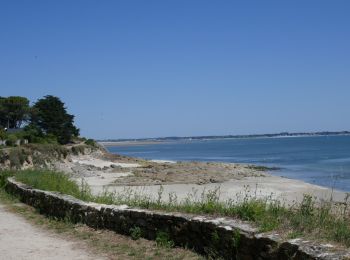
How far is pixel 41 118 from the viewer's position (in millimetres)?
62500

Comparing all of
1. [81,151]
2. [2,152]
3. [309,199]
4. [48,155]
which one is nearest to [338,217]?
[309,199]

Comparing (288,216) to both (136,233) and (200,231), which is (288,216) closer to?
(200,231)

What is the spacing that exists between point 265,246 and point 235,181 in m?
30.0

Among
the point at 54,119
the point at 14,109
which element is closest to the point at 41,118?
the point at 54,119

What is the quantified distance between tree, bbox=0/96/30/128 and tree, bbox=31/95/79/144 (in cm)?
428

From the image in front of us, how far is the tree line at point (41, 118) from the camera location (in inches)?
2366

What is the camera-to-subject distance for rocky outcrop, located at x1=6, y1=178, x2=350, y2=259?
18.5ft

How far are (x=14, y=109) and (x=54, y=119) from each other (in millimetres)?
12771

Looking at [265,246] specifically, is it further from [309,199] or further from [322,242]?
[309,199]

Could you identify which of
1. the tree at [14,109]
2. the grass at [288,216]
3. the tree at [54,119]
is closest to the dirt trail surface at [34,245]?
the grass at [288,216]

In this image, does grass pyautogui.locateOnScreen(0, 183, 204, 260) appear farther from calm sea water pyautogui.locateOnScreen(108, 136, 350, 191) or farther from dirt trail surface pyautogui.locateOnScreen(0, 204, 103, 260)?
calm sea water pyautogui.locateOnScreen(108, 136, 350, 191)

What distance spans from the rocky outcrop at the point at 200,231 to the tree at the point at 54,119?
5115 cm

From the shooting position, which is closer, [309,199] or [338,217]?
[338,217]

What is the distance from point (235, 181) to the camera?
3581 centimetres
